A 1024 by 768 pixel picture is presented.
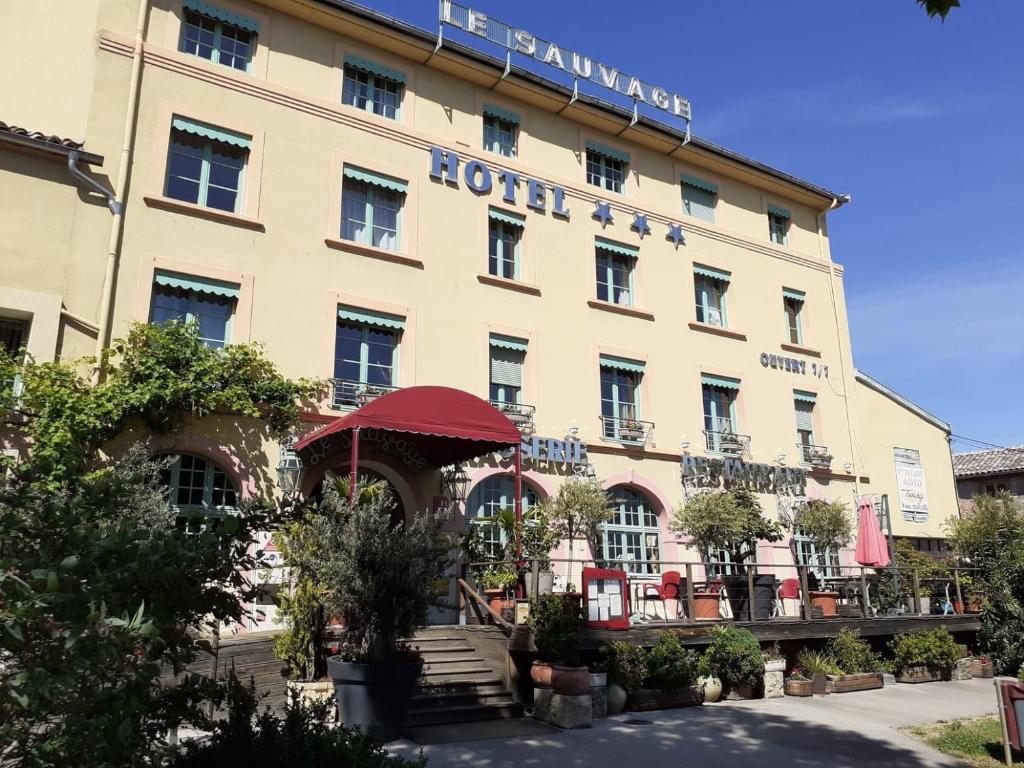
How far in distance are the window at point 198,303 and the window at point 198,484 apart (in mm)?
1999

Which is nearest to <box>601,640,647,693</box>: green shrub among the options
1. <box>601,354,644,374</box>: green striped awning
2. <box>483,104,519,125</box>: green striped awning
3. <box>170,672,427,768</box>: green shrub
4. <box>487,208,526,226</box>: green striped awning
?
<box>170,672,427,768</box>: green shrub

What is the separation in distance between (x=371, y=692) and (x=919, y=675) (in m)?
10.6

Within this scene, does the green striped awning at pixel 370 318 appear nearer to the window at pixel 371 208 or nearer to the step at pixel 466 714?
the window at pixel 371 208

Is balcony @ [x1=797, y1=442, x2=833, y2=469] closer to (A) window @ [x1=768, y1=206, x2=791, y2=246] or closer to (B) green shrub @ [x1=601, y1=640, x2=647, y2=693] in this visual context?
(A) window @ [x1=768, y1=206, x2=791, y2=246]

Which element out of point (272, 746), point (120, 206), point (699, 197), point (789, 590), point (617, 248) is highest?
point (699, 197)

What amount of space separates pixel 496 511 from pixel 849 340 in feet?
41.7

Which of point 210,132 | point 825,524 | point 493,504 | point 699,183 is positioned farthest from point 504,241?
point 825,524

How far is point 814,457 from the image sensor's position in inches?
802

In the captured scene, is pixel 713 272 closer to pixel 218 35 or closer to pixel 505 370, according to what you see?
pixel 505 370

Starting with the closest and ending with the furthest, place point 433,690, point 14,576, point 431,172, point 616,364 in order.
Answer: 1. point 14,576
2. point 433,690
3. point 431,172
4. point 616,364

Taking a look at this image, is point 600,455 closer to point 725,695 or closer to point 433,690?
point 725,695

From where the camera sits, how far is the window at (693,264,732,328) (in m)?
20.0

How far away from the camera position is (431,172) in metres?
16.3

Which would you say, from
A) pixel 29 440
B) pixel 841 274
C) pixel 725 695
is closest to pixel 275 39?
pixel 29 440
